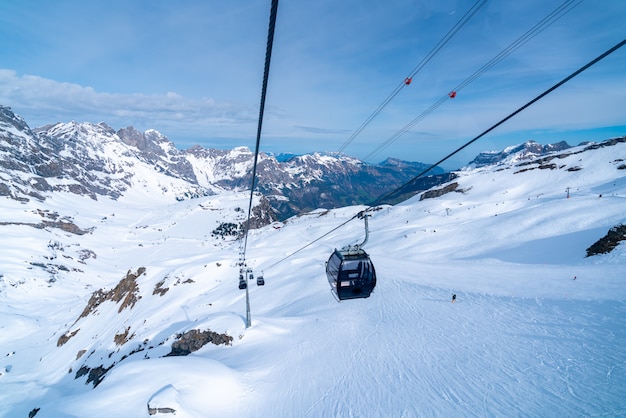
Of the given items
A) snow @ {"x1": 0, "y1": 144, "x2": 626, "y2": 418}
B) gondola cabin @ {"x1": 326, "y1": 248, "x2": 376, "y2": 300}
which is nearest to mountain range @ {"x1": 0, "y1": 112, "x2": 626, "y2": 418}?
snow @ {"x1": 0, "y1": 144, "x2": 626, "y2": 418}

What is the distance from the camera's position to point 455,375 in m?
16.4

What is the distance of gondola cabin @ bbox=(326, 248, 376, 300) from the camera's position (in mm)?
15844

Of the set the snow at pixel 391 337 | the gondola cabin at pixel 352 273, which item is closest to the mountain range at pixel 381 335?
the snow at pixel 391 337

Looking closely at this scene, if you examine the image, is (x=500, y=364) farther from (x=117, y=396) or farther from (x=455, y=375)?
(x=117, y=396)

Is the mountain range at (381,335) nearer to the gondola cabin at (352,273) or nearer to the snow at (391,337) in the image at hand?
the snow at (391,337)

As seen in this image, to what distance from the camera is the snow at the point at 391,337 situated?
15492mm

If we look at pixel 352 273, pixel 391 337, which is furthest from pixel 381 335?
pixel 352 273

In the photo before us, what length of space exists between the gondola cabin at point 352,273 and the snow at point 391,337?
5.79 metres

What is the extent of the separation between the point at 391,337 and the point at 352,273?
375 inches

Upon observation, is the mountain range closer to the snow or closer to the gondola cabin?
the snow

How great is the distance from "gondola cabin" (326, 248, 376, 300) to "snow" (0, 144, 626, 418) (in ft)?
19.0

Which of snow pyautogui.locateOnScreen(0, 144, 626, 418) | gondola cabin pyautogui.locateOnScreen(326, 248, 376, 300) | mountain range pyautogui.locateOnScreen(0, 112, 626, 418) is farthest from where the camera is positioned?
gondola cabin pyautogui.locateOnScreen(326, 248, 376, 300)

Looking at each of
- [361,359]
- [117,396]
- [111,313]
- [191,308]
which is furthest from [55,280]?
[361,359]

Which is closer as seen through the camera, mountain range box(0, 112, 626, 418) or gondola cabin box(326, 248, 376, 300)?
mountain range box(0, 112, 626, 418)
